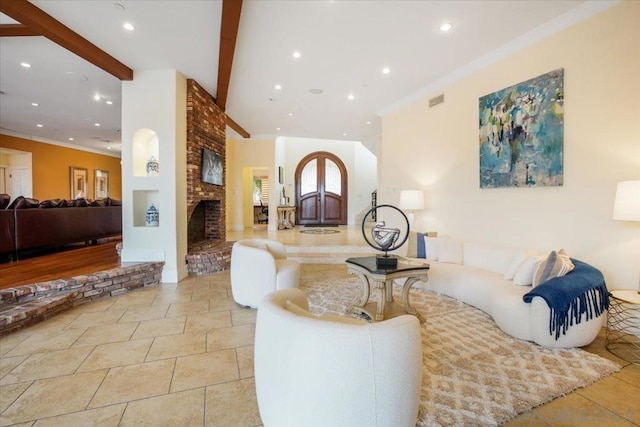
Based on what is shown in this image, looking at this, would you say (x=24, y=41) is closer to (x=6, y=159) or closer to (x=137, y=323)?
(x=137, y=323)

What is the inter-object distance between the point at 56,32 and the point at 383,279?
14.1ft

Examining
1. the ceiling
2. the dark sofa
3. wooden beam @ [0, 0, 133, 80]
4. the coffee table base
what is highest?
the ceiling

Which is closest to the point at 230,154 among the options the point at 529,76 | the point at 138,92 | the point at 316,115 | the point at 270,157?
the point at 270,157

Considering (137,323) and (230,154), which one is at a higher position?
(230,154)

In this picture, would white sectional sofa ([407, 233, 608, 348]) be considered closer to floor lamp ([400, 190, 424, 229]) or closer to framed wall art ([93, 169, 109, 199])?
floor lamp ([400, 190, 424, 229])

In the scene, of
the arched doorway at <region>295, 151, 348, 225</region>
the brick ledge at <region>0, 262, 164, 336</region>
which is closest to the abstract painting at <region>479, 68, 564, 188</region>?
the brick ledge at <region>0, 262, 164, 336</region>

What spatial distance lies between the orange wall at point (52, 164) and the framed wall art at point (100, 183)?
127mm

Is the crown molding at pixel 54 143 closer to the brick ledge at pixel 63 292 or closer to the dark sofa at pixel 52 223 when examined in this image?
the dark sofa at pixel 52 223

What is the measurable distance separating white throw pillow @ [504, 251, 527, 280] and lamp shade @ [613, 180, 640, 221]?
0.90 metres

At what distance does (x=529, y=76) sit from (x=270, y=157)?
6.81 metres

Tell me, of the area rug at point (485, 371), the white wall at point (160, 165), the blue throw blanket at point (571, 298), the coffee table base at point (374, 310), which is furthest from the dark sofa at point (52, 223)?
the blue throw blanket at point (571, 298)

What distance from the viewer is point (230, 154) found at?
8.93 m

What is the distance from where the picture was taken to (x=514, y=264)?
321 cm

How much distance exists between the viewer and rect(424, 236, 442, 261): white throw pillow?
418 centimetres
